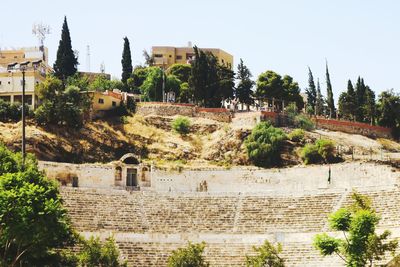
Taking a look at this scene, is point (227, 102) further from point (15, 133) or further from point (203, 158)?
point (15, 133)

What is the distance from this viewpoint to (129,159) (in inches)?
2125

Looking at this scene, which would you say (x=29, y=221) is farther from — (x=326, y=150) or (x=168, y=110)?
(x=168, y=110)

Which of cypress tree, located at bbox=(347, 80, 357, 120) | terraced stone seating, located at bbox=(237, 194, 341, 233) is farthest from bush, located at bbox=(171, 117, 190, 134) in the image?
cypress tree, located at bbox=(347, 80, 357, 120)

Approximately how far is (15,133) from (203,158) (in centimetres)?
1220

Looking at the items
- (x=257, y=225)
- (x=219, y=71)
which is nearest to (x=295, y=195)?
(x=257, y=225)

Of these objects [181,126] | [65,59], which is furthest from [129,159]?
[65,59]

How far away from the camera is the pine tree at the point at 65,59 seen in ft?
219

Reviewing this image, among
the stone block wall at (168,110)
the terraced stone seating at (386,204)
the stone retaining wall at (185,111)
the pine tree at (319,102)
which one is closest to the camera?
the terraced stone seating at (386,204)

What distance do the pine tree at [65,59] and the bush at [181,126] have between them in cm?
1169

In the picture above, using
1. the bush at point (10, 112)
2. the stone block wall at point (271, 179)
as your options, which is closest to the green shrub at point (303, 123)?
the stone block wall at point (271, 179)

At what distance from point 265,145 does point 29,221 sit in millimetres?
21020

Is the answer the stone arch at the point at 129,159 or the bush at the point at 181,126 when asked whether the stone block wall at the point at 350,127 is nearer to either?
the bush at the point at 181,126

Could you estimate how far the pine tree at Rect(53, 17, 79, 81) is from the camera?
66.7 m

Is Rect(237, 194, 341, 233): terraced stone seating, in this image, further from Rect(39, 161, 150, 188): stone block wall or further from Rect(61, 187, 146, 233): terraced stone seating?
Rect(39, 161, 150, 188): stone block wall
